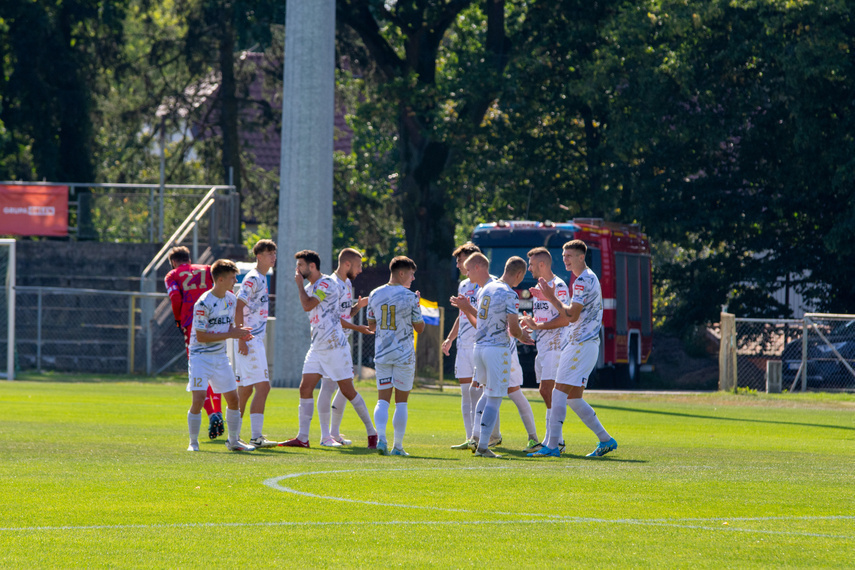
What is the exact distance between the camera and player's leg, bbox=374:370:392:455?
11.9 m

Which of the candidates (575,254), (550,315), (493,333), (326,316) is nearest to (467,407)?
(550,315)

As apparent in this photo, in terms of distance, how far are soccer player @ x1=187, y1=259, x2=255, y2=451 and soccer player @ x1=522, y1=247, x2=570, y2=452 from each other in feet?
9.14

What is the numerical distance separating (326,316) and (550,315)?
2.57 metres

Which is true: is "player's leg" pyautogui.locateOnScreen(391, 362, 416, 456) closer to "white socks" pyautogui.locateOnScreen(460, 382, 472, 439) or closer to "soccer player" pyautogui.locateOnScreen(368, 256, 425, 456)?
"soccer player" pyautogui.locateOnScreen(368, 256, 425, 456)

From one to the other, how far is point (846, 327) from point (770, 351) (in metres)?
2.68

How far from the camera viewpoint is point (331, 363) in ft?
41.2

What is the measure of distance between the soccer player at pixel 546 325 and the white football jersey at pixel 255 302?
2.61 meters

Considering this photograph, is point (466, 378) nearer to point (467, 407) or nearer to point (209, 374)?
point (467, 407)

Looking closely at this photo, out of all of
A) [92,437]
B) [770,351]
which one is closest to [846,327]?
[770,351]

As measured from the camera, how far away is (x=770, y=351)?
Answer: 2775cm

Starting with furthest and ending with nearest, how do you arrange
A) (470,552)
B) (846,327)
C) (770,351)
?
1. (770,351)
2. (846,327)
3. (470,552)

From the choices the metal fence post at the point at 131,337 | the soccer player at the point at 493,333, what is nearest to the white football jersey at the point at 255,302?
the soccer player at the point at 493,333

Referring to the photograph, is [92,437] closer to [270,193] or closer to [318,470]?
[318,470]

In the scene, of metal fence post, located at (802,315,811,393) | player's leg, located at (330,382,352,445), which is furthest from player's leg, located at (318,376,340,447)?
metal fence post, located at (802,315,811,393)
